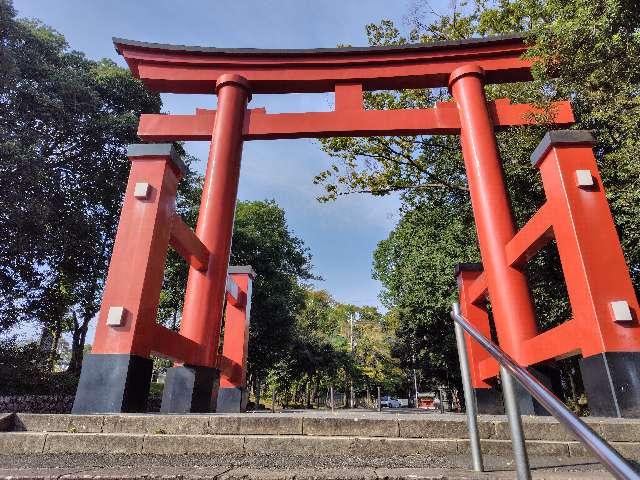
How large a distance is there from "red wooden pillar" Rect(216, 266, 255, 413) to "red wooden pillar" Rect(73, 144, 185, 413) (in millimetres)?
2767

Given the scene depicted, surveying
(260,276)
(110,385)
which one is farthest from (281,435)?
(260,276)

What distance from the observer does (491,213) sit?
470 cm

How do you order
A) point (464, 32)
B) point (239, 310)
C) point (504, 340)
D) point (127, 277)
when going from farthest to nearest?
point (464, 32) < point (239, 310) < point (504, 340) < point (127, 277)

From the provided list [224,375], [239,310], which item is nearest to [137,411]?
[224,375]

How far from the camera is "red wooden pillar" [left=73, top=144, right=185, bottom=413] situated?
2955 millimetres

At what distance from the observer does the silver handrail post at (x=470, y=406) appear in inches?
71.2

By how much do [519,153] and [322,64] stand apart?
5090 millimetres

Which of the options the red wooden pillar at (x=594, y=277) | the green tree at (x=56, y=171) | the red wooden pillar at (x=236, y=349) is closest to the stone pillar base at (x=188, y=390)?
the red wooden pillar at (x=236, y=349)

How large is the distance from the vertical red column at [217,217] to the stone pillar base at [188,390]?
0.15 meters

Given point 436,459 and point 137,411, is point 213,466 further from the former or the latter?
point 137,411

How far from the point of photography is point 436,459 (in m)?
2.07

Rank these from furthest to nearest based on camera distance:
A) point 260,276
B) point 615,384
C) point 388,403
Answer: point 388,403 → point 260,276 → point 615,384

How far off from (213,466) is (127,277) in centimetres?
194

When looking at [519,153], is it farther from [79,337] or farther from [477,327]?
[79,337]
